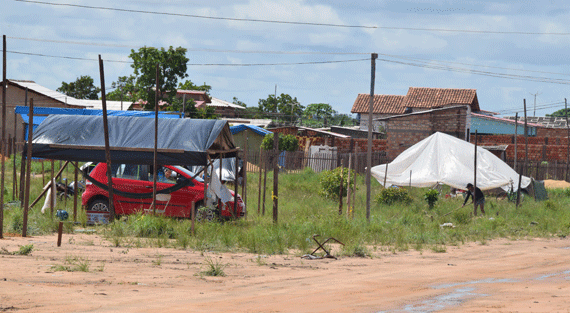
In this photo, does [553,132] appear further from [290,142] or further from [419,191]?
[419,191]

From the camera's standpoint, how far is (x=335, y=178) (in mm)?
21453

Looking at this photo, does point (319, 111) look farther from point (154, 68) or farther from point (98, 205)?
point (98, 205)

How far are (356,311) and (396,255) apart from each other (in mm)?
5584

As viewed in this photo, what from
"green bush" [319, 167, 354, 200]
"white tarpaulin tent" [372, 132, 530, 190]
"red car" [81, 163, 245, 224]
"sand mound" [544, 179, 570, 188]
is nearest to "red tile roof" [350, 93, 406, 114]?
"sand mound" [544, 179, 570, 188]

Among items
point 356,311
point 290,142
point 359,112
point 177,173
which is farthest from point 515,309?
Result: point 359,112

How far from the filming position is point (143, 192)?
47.7ft

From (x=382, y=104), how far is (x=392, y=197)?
38.5m

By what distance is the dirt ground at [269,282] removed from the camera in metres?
7.09

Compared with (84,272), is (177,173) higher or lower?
higher

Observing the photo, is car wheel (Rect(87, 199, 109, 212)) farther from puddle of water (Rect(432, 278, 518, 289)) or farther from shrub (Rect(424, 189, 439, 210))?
shrub (Rect(424, 189, 439, 210))

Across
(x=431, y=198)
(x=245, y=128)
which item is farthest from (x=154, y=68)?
(x=431, y=198)

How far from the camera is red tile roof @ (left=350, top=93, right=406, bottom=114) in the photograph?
57600 mm

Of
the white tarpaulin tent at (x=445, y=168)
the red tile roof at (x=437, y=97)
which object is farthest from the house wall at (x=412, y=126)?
the red tile roof at (x=437, y=97)

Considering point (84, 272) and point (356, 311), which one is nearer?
point (356, 311)
